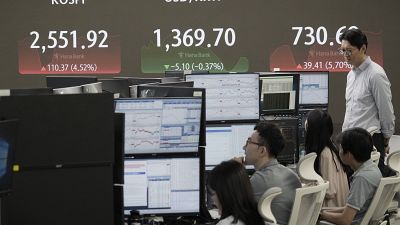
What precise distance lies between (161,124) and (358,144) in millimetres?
1307

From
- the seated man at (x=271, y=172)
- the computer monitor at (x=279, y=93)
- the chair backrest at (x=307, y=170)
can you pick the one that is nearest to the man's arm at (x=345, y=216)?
the chair backrest at (x=307, y=170)

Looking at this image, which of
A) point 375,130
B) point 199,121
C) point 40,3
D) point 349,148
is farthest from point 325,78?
point 40,3

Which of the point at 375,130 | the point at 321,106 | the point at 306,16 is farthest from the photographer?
the point at 306,16

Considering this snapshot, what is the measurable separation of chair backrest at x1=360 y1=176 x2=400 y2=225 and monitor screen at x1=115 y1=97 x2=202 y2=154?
104cm

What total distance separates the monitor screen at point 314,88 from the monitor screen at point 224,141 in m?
2.51

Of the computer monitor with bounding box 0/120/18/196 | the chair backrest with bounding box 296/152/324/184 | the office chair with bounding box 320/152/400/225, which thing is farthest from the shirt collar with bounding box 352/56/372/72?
the computer monitor with bounding box 0/120/18/196

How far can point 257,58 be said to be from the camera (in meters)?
10.8

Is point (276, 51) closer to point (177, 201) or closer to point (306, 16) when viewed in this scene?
point (306, 16)

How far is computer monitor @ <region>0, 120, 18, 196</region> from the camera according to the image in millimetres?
2645

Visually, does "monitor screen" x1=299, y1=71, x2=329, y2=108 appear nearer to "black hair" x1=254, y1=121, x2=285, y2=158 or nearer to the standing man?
the standing man

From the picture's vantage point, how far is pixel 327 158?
5188 millimetres

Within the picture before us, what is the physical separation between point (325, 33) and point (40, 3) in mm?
3757

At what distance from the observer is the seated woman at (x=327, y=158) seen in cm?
510

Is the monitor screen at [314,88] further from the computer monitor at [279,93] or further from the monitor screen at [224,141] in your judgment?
the monitor screen at [224,141]
